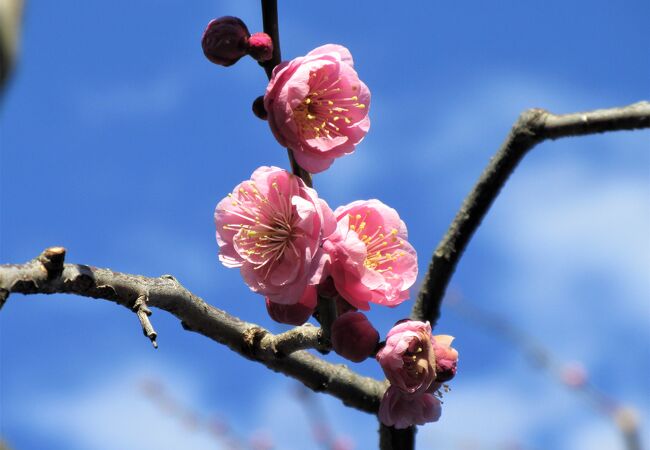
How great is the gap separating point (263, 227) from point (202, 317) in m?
0.33

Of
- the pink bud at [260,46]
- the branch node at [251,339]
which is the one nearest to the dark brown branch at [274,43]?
the pink bud at [260,46]

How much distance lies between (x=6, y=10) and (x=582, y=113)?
5.68ft

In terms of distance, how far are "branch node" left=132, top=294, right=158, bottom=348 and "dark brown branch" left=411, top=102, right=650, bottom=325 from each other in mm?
1068

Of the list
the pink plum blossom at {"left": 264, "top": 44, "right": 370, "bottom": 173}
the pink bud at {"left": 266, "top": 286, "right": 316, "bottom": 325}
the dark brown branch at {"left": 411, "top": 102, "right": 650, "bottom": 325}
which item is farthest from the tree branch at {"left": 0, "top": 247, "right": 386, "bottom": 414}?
the pink plum blossom at {"left": 264, "top": 44, "right": 370, "bottom": 173}

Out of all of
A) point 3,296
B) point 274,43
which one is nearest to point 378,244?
point 274,43

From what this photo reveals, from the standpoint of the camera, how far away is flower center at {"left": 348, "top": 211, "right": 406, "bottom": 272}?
1.84 m

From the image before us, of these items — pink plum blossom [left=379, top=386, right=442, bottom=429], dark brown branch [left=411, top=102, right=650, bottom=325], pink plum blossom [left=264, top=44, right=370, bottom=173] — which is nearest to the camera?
pink plum blossom [left=264, top=44, right=370, bottom=173]

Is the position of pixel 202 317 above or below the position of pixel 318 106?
below

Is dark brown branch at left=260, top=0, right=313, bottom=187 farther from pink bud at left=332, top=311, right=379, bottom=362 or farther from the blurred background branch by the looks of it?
the blurred background branch

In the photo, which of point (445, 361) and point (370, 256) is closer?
point (445, 361)

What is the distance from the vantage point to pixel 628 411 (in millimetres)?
4078

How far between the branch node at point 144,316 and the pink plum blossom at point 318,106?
47cm

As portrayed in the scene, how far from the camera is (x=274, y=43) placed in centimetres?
173

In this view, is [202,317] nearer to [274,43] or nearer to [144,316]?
[144,316]
